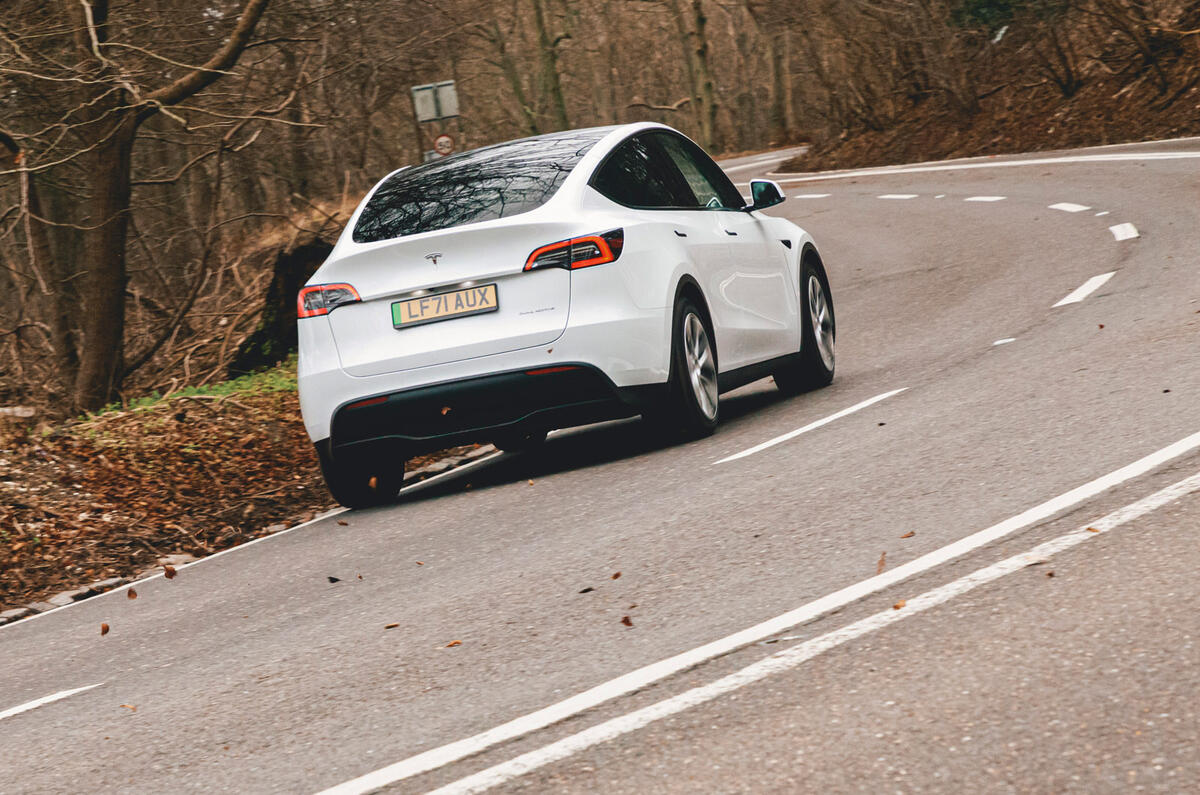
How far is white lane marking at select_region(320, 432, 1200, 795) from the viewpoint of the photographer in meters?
4.11

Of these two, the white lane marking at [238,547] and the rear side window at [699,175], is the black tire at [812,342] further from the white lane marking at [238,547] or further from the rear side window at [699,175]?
the white lane marking at [238,547]

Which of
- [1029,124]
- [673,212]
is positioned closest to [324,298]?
[673,212]

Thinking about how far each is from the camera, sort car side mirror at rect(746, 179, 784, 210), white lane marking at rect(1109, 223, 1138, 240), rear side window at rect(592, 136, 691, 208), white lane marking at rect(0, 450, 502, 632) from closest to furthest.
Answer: white lane marking at rect(0, 450, 502, 632) → rear side window at rect(592, 136, 691, 208) → car side mirror at rect(746, 179, 784, 210) → white lane marking at rect(1109, 223, 1138, 240)

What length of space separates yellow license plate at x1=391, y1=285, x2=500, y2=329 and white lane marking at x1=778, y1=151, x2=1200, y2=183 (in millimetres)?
16970

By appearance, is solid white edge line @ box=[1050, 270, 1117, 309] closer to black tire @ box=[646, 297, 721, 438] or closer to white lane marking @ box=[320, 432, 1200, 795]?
black tire @ box=[646, 297, 721, 438]

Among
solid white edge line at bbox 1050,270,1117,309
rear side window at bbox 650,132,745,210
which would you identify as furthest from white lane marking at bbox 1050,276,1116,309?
rear side window at bbox 650,132,745,210

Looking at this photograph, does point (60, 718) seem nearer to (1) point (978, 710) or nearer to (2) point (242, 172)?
(1) point (978, 710)

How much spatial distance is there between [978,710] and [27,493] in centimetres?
753

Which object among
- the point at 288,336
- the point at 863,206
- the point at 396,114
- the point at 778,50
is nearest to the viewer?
the point at 288,336

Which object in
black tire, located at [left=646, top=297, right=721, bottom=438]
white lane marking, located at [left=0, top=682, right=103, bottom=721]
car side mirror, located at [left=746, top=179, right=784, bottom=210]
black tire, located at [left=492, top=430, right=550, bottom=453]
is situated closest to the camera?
white lane marking, located at [left=0, top=682, right=103, bottom=721]

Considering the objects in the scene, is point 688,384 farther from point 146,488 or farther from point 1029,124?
point 1029,124

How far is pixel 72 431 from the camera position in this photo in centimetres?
1183

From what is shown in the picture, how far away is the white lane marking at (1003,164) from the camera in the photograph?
932 inches

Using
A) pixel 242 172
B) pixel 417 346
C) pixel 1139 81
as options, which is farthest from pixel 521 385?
pixel 1139 81
